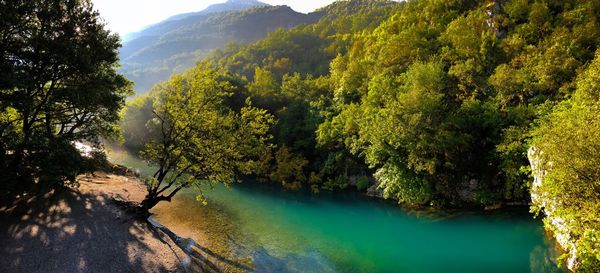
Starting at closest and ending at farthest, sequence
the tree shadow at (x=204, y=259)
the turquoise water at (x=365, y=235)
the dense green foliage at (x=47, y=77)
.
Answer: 1. the tree shadow at (x=204, y=259)
2. the dense green foliage at (x=47, y=77)
3. the turquoise water at (x=365, y=235)

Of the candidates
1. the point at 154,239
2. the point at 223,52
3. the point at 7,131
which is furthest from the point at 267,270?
the point at 223,52

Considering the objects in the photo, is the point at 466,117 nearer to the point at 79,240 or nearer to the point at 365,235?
the point at 365,235

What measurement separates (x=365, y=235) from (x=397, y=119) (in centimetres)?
1260

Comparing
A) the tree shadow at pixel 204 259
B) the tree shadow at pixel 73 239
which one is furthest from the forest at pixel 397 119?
the tree shadow at pixel 204 259

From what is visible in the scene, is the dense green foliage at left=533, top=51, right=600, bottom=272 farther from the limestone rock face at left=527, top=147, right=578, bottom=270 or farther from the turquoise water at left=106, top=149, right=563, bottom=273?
the turquoise water at left=106, top=149, right=563, bottom=273

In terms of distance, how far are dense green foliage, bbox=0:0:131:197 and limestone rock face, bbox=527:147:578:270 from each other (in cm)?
2805

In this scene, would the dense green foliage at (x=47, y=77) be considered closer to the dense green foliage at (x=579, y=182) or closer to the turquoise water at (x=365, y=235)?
the turquoise water at (x=365, y=235)

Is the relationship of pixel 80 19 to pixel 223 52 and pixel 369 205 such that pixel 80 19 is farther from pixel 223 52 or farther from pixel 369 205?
pixel 223 52

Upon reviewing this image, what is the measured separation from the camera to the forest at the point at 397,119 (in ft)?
69.7

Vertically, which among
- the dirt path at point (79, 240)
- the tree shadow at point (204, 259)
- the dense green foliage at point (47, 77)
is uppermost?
the dense green foliage at point (47, 77)

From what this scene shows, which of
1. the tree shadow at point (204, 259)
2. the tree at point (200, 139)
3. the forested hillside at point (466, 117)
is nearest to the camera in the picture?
the tree shadow at point (204, 259)

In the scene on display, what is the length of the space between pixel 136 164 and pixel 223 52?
268 ft

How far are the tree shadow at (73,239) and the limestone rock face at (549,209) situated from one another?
1937cm

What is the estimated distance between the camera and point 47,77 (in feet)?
78.8
